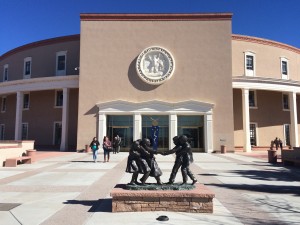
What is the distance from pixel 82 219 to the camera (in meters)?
6.91

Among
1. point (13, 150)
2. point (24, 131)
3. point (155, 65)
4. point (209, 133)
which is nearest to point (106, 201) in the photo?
point (13, 150)

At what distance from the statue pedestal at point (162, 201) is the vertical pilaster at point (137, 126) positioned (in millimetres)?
→ 22137

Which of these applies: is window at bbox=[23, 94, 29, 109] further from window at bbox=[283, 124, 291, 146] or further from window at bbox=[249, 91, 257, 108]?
window at bbox=[283, 124, 291, 146]

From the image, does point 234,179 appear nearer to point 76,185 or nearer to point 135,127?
point 76,185

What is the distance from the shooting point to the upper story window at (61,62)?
3644cm

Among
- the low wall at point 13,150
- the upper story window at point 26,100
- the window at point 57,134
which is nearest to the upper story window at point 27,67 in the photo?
the upper story window at point 26,100

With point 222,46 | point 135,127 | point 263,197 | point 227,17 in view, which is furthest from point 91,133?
point 263,197

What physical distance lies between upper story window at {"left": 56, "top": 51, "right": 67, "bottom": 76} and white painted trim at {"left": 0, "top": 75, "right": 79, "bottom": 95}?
3.75 m

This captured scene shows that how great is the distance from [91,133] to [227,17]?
1737 centimetres

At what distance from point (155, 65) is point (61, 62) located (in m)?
12.5

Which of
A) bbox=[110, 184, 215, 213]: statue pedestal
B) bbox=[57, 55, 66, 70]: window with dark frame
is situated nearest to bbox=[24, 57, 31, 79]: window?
bbox=[57, 55, 66, 70]: window with dark frame

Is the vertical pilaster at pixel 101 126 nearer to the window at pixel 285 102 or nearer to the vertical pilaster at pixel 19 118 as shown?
the vertical pilaster at pixel 19 118

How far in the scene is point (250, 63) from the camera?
35219 millimetres

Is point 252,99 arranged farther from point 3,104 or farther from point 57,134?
point 3,104
